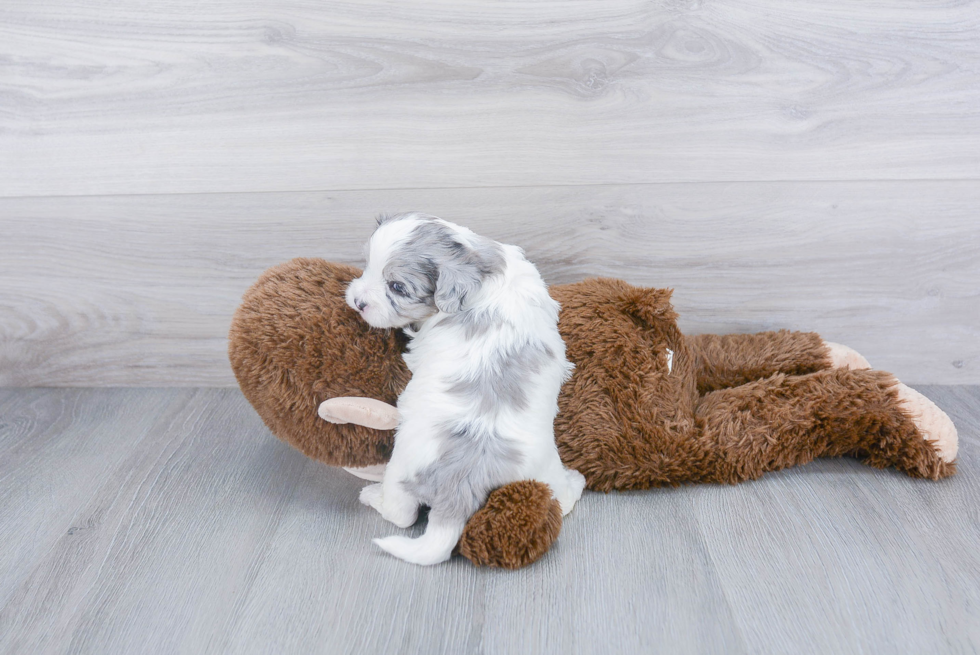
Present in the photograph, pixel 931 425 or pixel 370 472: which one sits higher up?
pixel 931 425

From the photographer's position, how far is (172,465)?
59.6 inches

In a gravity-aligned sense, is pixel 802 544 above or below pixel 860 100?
below

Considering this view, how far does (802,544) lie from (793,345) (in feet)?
1.57

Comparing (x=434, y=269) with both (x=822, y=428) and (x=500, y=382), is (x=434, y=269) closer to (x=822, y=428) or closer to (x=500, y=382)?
(x=500, y=382)

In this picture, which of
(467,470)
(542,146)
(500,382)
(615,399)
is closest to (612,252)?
(542,146)

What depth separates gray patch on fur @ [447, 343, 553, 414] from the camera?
1.17m

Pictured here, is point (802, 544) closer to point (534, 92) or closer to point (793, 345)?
point (793, 345)

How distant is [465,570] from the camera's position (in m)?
1.18

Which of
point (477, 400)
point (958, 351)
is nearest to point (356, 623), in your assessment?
point (477, 400)

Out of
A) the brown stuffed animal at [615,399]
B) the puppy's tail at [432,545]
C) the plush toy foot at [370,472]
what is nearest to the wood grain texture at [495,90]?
the brown stuffed animal at [615,399]

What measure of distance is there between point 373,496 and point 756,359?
88cm

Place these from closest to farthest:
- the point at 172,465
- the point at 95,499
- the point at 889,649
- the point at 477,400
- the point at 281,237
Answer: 1. the point at 889,649
2. the point at 477,400
3. the point at 95,499
4. the point at 172,465
5. the point at 281,237

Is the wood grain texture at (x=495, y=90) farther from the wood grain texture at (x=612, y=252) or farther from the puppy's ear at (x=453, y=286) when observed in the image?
the puppy's ear at (x=453, y=286)

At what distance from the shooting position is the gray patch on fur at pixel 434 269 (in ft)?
3.83
